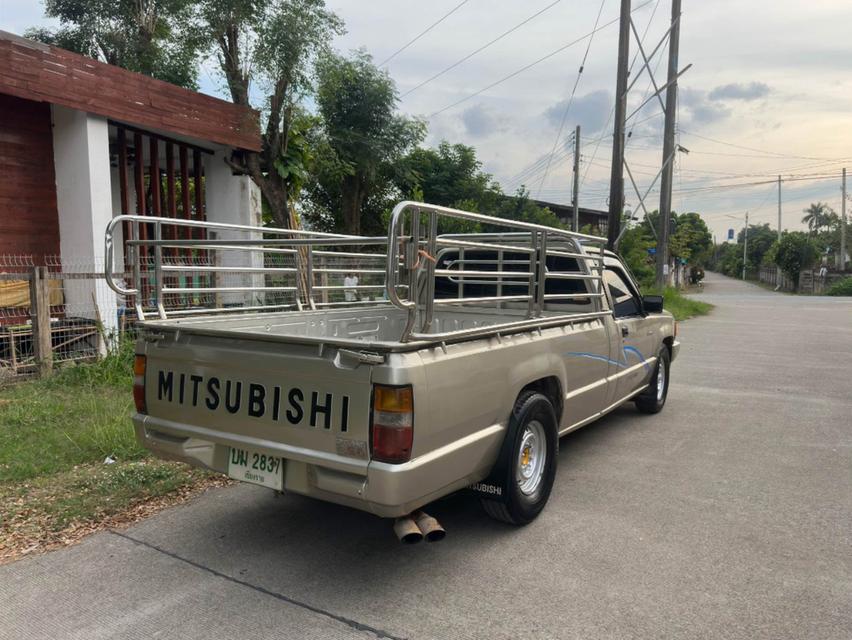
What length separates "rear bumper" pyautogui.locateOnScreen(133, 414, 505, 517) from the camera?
292 cm

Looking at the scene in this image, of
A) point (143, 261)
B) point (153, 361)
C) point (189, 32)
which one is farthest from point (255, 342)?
point (189, 32)

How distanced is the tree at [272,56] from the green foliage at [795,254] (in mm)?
50705

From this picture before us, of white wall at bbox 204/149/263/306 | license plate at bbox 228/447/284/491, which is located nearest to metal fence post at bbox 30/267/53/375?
license plate at bbox 228/447/284/491

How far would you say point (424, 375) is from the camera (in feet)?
9.78

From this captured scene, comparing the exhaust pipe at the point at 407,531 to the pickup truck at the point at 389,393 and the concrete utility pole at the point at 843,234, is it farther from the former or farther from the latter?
the concrete utility pole at the point at 843,234

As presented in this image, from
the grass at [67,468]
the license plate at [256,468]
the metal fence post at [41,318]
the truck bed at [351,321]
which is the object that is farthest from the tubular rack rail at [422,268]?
the metal fence post at [41,318]

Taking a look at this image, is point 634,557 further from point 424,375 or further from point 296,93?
point 296,93

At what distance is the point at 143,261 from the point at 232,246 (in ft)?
26.7

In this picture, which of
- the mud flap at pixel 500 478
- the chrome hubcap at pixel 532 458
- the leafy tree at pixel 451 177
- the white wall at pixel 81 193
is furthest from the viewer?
the leafy tree at pixel 451 177

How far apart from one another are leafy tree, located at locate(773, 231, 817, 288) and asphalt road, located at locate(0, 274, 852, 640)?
55061mm

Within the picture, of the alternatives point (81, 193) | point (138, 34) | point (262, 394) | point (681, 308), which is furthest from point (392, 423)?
point (681, 308)

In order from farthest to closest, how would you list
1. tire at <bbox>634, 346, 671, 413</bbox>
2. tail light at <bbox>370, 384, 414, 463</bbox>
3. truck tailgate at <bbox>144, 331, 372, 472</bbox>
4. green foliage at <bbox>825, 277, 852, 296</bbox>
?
1. green foliage at <bbox>825, 277, 852, 296</bbox>
2. tire at <bbox>634, 346, 671, 413</bbox>
3. truck tailgate at <bbox>144, 331, 372, 472</bbox>
4. tail light at <bbox>370, 384, 414, 463</bbox>

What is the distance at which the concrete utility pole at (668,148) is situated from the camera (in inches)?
711

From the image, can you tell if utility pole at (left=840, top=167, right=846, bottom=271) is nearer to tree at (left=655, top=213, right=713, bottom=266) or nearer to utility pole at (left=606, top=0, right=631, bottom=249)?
tree at (left=655, top=213, right=713, bottom=266)
